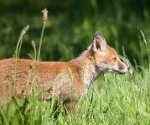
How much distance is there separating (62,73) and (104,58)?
1.28m

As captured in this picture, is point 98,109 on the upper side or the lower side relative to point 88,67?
lower

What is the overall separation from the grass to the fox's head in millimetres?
480

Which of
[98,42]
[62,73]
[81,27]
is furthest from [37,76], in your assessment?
[81,27]

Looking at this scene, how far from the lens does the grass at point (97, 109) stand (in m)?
5.88

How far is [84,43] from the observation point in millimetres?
12727

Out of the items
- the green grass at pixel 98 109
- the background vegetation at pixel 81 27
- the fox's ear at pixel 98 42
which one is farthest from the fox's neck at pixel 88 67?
the background vegetation at pixel 81 27

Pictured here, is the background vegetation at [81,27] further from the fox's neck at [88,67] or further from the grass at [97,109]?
the grass at [97,109]

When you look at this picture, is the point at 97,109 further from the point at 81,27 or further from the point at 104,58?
the point at 81,27

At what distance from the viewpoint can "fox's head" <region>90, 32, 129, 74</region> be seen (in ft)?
26.2

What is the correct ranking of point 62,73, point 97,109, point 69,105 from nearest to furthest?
point 97,109
point 62,73
point 69,105

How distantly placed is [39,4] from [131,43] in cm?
462

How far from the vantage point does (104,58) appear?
812cm

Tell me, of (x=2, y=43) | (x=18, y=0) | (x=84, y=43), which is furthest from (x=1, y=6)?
(x=84, y=43)

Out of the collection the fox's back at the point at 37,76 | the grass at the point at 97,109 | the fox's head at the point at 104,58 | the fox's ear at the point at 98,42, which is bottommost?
the grass at the point at 97,109
